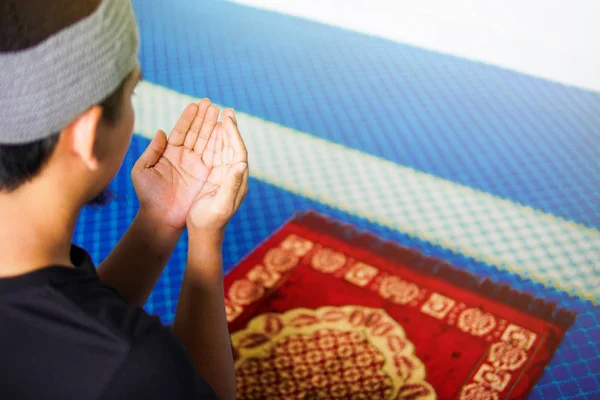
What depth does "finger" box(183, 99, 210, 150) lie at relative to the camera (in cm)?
102

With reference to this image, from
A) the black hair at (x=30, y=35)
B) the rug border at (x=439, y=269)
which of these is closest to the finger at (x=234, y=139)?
the black hair at (x=30, y=35)

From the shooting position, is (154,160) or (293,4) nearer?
(154,160)

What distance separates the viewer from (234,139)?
0.94 meters

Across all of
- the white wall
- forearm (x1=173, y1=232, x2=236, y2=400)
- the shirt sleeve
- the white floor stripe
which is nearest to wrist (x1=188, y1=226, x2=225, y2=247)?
forearm (x1=173, y1=232, x2=236, y2=400)

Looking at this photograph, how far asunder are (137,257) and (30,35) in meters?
0.55

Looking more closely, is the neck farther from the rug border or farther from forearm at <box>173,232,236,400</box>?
the rug border

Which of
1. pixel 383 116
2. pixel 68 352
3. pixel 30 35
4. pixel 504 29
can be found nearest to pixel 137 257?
pixel 68 352

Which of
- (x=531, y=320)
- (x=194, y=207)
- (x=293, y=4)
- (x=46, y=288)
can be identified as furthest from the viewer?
(x=293, y=4)

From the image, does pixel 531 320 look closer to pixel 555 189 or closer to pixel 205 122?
pixel 555 189

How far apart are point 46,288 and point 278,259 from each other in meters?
1.02

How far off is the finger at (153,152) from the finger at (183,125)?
0.02 metres

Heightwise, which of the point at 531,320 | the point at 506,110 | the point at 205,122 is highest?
the point at 506,110

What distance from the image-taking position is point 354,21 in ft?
9.75

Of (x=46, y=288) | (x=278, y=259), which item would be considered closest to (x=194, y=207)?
(x=46, y=288)
